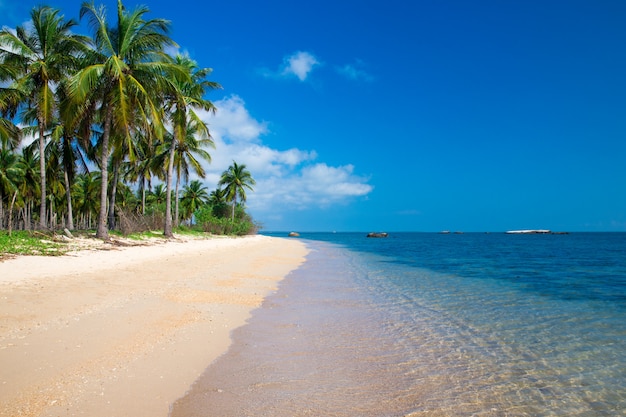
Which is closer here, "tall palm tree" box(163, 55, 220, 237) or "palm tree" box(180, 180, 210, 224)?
"tall palm tree" box(163, 55, 220, 237)

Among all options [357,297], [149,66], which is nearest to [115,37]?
[149,66]

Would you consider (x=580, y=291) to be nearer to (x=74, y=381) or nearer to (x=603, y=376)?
(x=603, y=376)

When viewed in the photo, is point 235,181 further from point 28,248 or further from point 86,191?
point 28,248

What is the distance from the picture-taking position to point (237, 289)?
28.7 ft

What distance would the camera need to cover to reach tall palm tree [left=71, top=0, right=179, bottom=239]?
1758cm

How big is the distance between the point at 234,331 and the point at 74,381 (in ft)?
7.65

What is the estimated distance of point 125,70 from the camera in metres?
18.8

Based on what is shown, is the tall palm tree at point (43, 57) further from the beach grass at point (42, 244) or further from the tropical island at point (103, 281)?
the beach grass at point (42, 244)

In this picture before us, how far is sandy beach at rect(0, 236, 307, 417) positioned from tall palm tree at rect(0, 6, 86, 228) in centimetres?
1415

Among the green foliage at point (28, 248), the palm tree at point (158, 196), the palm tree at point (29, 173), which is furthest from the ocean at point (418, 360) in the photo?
the palm tree at point (158, 196)

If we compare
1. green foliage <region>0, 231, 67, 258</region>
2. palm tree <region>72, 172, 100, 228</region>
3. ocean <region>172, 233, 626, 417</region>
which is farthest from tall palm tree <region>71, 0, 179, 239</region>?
palm tree <region>72, 172, 100, 228</region>

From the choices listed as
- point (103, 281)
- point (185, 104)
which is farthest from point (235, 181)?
point (103, 281)

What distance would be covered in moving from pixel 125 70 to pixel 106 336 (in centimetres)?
1821

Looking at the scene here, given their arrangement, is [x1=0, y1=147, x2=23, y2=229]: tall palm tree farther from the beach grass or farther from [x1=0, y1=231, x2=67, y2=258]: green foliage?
[x1=0, y1=231, x2=67, y2=258]: green foliage
